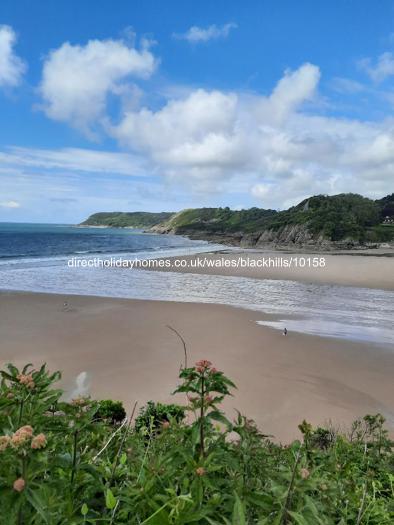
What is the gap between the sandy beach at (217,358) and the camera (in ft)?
31.3

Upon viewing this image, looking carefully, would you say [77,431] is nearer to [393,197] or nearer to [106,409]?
[106,409]

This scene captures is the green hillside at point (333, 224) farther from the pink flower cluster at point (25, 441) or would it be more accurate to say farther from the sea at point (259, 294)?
the pink flower cluster at point (25, 441)

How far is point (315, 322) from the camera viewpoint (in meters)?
17.6

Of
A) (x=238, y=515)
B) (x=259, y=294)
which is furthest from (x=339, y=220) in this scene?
(x=238, y=515)

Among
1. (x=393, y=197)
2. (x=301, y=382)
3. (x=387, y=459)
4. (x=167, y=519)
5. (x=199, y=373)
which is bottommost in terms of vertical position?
(x=301, y=382)

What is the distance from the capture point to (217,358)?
42.1ft

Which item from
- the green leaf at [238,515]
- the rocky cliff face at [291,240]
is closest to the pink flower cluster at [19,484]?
the green leaf at [238,515]

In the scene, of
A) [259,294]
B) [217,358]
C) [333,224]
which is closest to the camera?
[217,358]

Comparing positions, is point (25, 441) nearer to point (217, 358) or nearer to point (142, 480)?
point (142, 480)

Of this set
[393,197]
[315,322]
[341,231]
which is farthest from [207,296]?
[393,197]

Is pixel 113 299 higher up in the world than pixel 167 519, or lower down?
lower down

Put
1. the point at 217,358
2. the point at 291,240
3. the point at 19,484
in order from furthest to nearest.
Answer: the point at 291,240 → the point at 217,358 → the point at 19,484

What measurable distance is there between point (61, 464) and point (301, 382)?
34.3 ft

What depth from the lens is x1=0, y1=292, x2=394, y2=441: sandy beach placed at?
31.3ft
